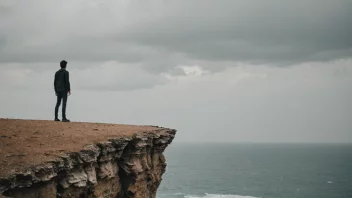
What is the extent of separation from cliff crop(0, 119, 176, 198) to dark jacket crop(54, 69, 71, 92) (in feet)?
7.94

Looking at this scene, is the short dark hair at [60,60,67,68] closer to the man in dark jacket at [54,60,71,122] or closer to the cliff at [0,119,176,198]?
the man in dark jacket at [54,60,71,122]

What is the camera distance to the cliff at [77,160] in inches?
538

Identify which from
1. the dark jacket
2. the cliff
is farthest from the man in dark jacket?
the cliff

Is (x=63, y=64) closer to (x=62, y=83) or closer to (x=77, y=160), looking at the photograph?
(x=62, y=83)

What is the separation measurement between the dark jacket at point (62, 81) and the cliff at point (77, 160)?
2.42 meters

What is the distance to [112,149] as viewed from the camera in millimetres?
19391

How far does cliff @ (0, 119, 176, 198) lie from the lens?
13.7 m

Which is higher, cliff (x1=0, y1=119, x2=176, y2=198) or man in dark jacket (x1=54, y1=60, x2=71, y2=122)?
man in dark jacket (x1=54, y1=60, x2=71, y2=122)

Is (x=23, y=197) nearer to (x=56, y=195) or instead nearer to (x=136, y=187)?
(x=56, y=195)

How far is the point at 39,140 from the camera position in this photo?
1767 cm

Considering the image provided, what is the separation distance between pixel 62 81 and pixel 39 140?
22.1ft

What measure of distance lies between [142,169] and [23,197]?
398 inches

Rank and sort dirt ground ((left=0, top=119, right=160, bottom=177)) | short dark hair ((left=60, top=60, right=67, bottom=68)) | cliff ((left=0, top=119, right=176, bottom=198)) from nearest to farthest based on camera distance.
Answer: cliff ((left=0, top=119, right=176, bottom=198)) < dirt ground ((left=0, top=119, right=160, bottom=177)) < short dark hair ((left=60, top=60, right=67, bottom=68))

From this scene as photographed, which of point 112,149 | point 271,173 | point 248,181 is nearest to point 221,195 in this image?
point 248,181
